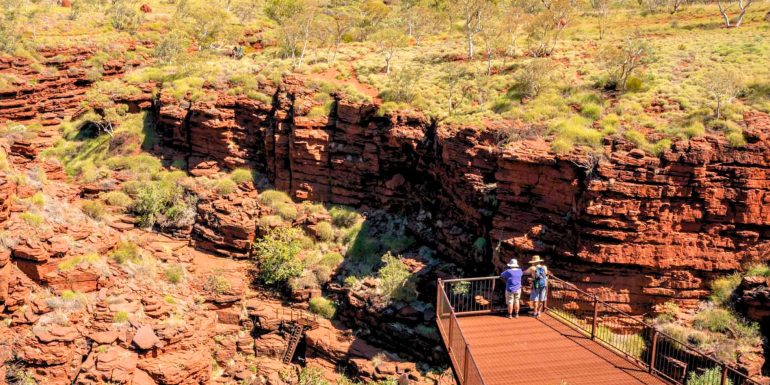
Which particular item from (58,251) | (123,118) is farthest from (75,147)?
(58,251)

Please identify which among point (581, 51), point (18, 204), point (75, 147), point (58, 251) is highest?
point (581, 51)

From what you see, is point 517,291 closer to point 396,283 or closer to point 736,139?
point 396,283

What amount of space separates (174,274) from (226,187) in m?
6.31

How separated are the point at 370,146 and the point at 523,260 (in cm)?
1020

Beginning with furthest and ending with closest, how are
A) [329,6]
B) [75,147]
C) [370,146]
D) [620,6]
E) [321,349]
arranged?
1. [329,6]
2. [620,6]
3. [75,147]
4. [370,146]
5. [321,349]

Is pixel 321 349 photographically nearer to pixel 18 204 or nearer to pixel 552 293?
pixel 552 293

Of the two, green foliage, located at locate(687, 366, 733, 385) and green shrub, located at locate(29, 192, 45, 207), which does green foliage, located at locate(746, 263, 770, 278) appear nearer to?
green foliage, located at locate(687, 366, 733, 385)

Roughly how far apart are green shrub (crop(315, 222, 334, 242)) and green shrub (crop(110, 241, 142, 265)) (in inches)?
301

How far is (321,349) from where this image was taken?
72.4 ft

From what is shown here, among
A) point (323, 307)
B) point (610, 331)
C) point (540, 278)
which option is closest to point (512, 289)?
point (540, 278)

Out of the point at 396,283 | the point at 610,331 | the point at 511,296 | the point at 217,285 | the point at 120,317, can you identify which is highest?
the point at 511,296

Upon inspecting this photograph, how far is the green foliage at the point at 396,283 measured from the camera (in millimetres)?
22281

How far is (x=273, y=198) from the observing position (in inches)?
1096

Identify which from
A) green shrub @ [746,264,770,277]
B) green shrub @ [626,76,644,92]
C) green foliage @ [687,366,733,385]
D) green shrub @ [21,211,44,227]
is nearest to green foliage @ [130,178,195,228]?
green shrub @ [21,211,44,227]
